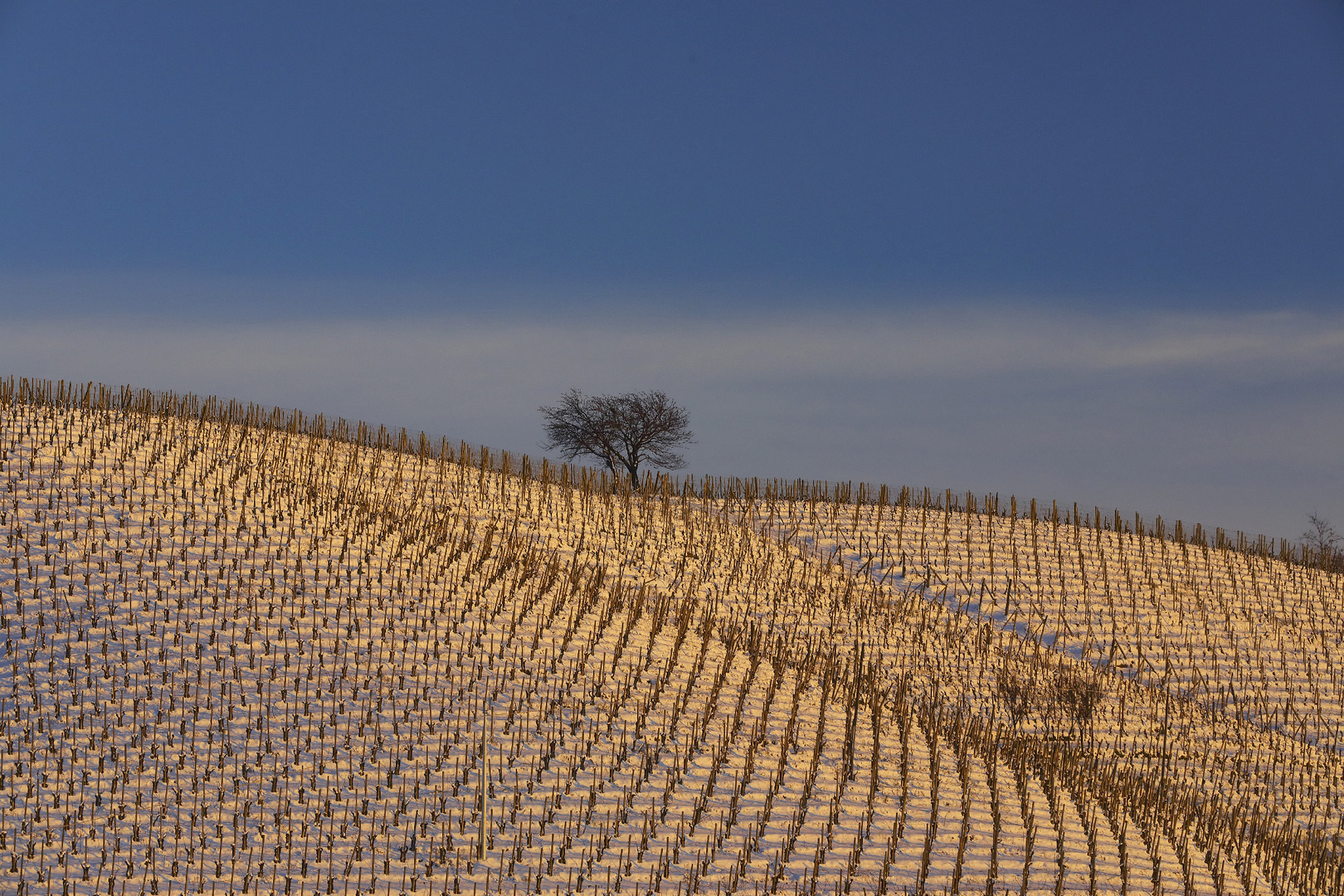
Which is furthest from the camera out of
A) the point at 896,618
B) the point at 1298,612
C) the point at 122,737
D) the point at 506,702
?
the point at 1298,612

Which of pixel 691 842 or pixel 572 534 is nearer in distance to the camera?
pixel 691 842

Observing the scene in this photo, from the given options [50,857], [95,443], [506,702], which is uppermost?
[95,443]

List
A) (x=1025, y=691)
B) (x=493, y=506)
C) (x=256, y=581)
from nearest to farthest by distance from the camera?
(x=256, y=581) → (x=1025, y=691) → (x=493, y=506)

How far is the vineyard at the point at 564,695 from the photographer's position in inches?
455

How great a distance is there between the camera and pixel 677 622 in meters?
19.8

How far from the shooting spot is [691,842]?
12.0m

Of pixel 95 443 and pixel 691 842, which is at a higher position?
pixel 95 443

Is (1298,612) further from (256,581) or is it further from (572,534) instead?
(256,581)

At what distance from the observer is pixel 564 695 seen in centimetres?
1555

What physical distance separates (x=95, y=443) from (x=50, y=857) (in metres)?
13.5

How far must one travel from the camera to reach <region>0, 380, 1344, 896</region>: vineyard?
11547 mm

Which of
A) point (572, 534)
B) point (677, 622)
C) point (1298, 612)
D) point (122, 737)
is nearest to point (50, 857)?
point (122, 737)

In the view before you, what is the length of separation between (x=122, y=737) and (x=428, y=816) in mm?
3877

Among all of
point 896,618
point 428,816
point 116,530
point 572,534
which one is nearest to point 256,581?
point 116,530
